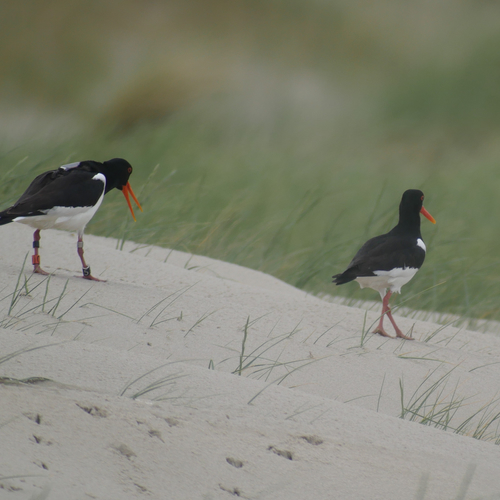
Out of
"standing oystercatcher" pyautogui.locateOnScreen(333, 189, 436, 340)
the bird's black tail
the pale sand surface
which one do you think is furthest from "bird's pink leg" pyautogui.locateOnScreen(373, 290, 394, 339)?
the bird's black tail

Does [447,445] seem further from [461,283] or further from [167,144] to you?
[167,144]

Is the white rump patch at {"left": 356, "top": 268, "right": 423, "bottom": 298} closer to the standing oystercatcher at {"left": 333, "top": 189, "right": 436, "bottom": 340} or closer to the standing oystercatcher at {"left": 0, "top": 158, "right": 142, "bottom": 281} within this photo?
the standing oystercatcher at {"left": 333, "top": 189, "right": 436, "bottom": 340}

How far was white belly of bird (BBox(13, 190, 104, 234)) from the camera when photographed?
2.89 m

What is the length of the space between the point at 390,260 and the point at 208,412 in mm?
1705

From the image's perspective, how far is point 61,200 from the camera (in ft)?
9.45

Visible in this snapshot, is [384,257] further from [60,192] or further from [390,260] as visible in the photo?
[60,192]

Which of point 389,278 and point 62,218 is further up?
point 389,278

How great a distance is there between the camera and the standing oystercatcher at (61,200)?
285cm

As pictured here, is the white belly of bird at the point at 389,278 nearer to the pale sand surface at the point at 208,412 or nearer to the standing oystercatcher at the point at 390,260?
the standing oystercatcher at the point at 390,260

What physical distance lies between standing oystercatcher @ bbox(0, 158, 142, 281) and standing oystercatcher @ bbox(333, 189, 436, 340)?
3.74 ft

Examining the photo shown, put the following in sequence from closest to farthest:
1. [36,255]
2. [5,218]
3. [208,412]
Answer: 1. [208,412]
2. [5,218]
3. [36,255]

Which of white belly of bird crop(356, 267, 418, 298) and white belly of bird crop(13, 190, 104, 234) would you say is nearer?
white belly of bird crop(13, 190, 104, 234)

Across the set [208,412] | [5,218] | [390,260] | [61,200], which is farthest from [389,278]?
[5,218]

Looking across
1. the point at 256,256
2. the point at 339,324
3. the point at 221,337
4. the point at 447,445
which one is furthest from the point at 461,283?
the point at 447,445
